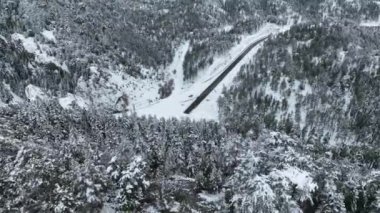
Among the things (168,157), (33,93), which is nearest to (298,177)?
(168,157)

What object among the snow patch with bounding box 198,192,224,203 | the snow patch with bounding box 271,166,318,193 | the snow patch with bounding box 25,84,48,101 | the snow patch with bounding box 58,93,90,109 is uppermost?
the snow patch with bounding box 271,166,318,193

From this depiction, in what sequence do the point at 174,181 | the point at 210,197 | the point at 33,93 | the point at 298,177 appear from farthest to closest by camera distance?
the point at 33,93
the point at 210,197
the point at 174,181
the point at 298,177

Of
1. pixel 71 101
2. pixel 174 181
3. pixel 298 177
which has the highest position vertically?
pixel 298 177

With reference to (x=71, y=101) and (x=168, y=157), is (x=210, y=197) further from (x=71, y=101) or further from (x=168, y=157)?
(x=71, y=101)

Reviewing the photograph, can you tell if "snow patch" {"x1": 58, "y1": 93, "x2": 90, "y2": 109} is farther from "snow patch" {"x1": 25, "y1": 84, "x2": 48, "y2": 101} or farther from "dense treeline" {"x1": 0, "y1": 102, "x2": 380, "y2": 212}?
"dense treeline" {"x1": 0, "y1": 102, "x2": 380, "y2": 212}

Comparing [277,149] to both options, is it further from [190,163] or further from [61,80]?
[61,80]

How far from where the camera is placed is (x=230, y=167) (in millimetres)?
86438

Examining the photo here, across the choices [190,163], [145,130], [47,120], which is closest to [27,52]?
[47,120]

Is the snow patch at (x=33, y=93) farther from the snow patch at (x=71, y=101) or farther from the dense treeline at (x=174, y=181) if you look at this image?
the dense treeline at (x=174, y=181)

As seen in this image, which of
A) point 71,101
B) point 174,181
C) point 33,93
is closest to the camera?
point 174,181

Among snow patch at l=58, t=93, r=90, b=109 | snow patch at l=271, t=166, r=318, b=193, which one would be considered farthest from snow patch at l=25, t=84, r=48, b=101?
snow patch at l=271, t=166, r=318, b=193

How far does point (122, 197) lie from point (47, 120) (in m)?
81.6

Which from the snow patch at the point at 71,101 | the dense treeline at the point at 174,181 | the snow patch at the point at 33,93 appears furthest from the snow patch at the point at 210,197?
the snow patch at the point at 33,93

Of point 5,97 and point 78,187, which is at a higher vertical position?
point 78,187
